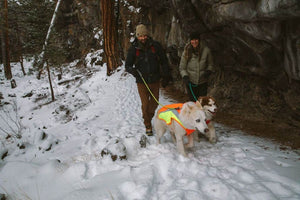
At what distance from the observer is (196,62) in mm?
4055

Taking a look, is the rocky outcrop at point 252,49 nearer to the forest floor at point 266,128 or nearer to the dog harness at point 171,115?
the forest floor at point 266,128

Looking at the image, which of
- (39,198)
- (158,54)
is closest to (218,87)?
(158,54)

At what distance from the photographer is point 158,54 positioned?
13.2 ft

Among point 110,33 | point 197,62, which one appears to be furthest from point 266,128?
point 110,33

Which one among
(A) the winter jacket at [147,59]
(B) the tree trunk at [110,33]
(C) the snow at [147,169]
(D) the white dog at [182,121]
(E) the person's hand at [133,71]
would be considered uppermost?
(B) the tree trunk at [110,33]

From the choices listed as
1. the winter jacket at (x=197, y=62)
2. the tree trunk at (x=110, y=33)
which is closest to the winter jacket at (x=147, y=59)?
the winter jacket at (x=197, y=62)

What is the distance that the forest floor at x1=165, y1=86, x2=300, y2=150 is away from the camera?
151 inches

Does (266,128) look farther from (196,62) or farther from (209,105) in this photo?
(196,62)

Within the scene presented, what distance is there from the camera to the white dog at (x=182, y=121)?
2955 mm

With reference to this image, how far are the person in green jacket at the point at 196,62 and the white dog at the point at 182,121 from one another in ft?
3.66

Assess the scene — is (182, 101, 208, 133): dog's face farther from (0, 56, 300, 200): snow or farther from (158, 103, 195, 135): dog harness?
(0, 56, 300, 200): snow

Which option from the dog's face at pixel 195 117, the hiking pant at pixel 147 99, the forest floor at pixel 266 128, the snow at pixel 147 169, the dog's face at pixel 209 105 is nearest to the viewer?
the snow at pixel 147 169

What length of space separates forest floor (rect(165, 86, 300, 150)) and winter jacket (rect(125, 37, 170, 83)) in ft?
9.77

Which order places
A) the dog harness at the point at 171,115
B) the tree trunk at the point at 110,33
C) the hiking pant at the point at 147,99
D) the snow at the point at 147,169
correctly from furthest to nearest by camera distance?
the tree trunk at the point at 110,33, the hiking pant at the point at 147,99, the dog harness at the point at 171,115, the snow at the point at 147,169
